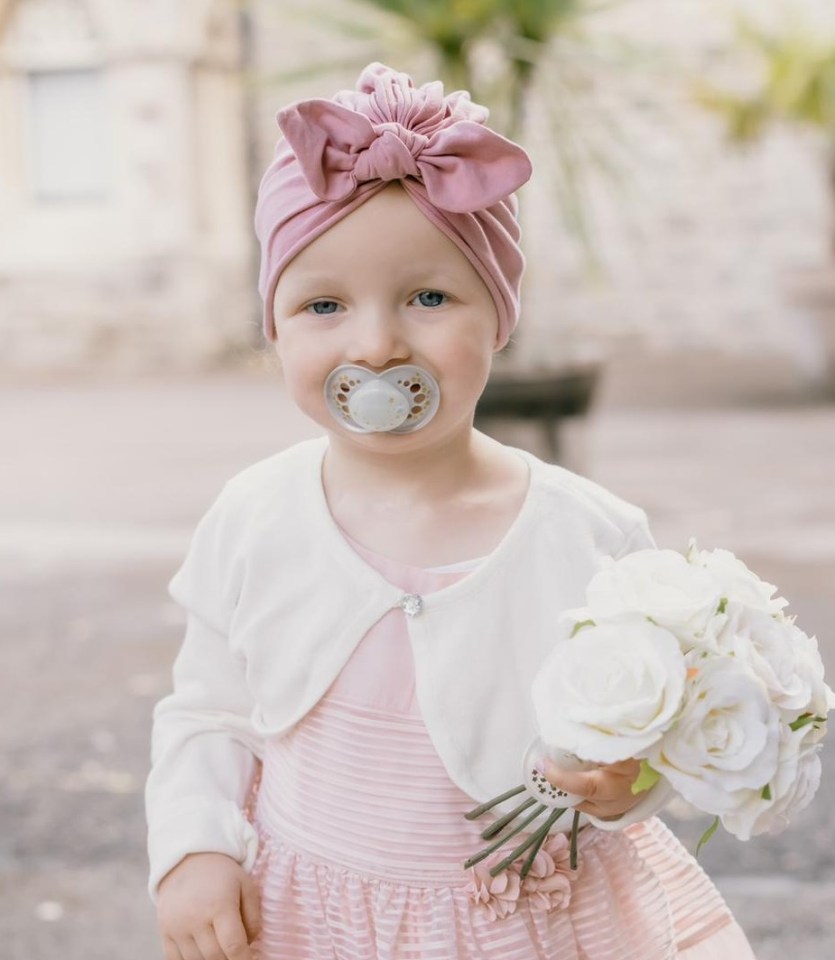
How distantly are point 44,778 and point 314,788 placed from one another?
213cm

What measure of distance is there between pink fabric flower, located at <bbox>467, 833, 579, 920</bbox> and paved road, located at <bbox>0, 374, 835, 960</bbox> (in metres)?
1.26

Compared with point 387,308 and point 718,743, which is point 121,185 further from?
point 718,743

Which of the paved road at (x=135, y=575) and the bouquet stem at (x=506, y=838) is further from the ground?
the bouquet stem at (x=506, y=838)

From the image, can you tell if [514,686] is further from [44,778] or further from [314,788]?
[44,778]

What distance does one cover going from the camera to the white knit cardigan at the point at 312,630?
4.89ft

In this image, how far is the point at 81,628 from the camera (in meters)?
4.87

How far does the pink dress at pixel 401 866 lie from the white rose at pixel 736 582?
0.87ft

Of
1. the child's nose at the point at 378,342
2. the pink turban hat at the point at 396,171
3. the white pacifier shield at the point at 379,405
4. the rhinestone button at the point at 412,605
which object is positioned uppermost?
the pink turban hat at the point at 396,171

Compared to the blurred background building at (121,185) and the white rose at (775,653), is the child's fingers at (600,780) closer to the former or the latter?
the white rose at (775,653)

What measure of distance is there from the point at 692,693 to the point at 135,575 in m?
4.52

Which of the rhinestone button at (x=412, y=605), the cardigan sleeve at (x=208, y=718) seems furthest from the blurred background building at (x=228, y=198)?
the rhinestone button at (x=412, y=605)

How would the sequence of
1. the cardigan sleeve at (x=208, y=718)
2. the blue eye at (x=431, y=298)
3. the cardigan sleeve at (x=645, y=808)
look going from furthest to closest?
the cardigan sleeve at (x=208, y=718) → the blue eye at (x=431, y=298) → the cardigan sleeve at (x=645, y=808)

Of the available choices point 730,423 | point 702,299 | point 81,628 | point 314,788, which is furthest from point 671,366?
point 314,788

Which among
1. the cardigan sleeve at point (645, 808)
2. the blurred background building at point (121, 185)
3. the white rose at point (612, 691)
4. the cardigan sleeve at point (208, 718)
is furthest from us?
the blurred background building at point (121, 185)
